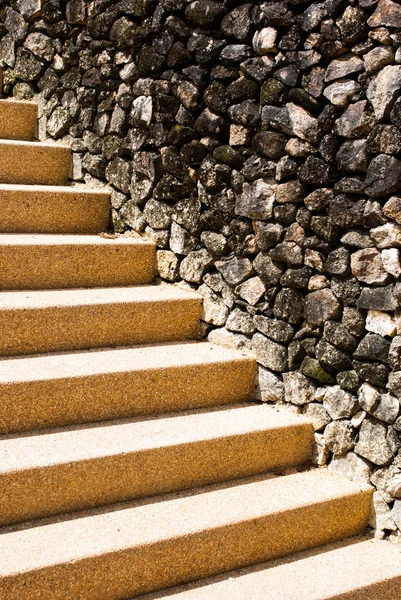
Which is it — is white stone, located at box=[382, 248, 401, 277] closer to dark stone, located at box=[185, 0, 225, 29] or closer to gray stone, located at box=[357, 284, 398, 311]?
gray stone, located at box=[357, 284, 398, 311]

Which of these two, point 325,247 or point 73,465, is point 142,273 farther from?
point 73,465

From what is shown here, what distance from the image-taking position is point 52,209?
3355mm

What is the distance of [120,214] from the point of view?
3.58 m

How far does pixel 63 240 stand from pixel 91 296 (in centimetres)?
35

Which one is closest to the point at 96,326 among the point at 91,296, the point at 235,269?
the point at 91,296

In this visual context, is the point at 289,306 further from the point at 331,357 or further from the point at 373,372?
the point at 373,372

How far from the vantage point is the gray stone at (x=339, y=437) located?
263 cm

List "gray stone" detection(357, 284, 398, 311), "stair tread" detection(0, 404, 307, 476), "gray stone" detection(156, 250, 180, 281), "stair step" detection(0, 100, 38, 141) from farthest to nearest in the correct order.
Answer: "stair step" detection(0, 100, 38, 141) → "gray stone" detection(156, 250, 180, 281) → "gray stone" detection(357, 284, 398, 311) → "stair tread" detection(0, 404, 307, 476)

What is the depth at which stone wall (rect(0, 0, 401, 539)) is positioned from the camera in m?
2.43

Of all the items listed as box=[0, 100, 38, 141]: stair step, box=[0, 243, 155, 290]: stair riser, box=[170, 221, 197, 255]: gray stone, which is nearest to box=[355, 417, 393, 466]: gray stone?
box=[170, 221, 197, 255]: gray stone

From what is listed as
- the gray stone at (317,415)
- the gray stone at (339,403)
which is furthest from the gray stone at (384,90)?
the gray stone at (317,415)

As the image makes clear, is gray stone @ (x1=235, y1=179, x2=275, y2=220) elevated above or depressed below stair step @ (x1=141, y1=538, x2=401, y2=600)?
above

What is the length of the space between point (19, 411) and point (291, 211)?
1244mm

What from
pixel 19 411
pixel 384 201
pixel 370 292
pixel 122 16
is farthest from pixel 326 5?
pixel 19 411
